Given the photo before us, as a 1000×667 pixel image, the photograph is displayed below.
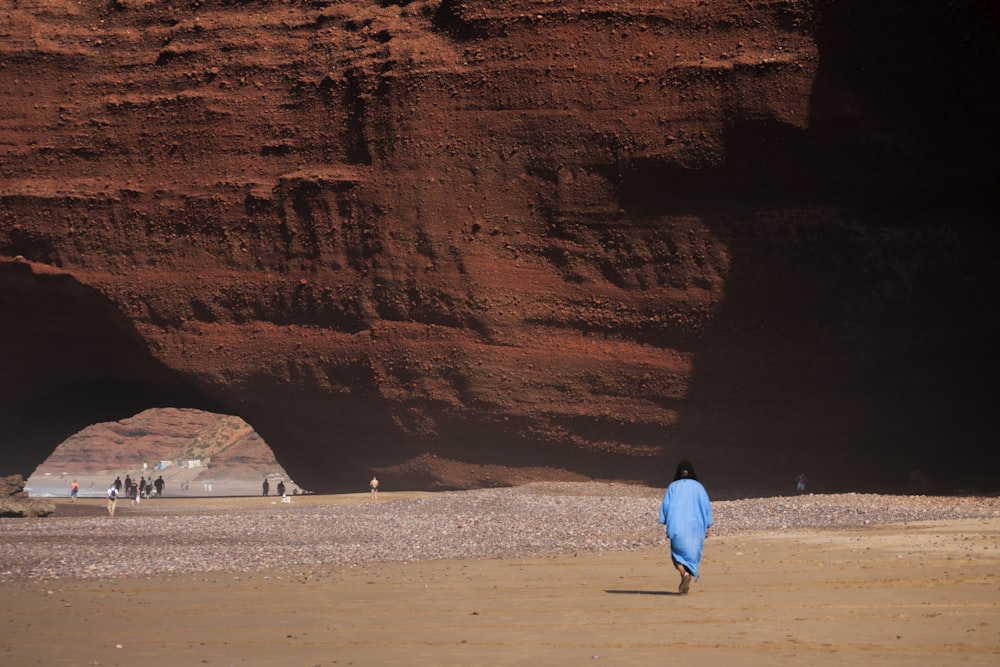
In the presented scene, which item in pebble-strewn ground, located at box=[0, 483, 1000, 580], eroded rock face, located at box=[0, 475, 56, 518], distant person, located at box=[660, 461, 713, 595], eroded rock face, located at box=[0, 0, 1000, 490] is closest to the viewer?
distant person, located at box=[660, 461, 713, 595]

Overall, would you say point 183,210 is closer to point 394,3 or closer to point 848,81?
point 394,3

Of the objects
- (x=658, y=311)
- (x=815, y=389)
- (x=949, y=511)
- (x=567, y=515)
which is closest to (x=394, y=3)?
(x=658, y=311)

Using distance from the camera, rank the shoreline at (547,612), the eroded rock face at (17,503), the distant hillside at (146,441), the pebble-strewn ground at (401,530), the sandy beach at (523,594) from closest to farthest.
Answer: the shoreline at (547,612) < the sandy beach at (523,594) < the pebble-strewn ground at (401,530) < the eroded rock face at (17,503) < the distant hillside at (146,441)

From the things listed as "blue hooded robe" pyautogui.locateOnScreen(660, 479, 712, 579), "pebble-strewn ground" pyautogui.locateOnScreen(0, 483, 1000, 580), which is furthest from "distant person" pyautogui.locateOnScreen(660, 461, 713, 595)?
"pebble-strewn ground" pyautogui.locateOnScreen(0, 483, 1000, 580)

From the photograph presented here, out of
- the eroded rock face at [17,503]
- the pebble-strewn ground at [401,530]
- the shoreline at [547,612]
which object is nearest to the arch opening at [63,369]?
the eroded rock face at [17,503]

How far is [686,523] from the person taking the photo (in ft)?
31.3

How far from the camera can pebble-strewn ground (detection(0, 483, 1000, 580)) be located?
43.2 feet

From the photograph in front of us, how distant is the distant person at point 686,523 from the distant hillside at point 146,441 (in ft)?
235

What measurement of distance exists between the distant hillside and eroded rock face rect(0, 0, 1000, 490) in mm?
49231

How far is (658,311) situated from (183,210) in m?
11.9

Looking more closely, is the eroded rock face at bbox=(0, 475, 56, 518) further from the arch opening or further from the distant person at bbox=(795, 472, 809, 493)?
the distant person at bbox=(795, 472, 809, 493)

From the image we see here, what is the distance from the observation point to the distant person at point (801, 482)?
2491 cm

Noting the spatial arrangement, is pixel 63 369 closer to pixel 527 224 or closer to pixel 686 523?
pixel 527 224

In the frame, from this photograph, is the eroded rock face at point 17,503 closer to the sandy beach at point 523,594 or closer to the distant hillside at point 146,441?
the sandy beach at point 523,594
